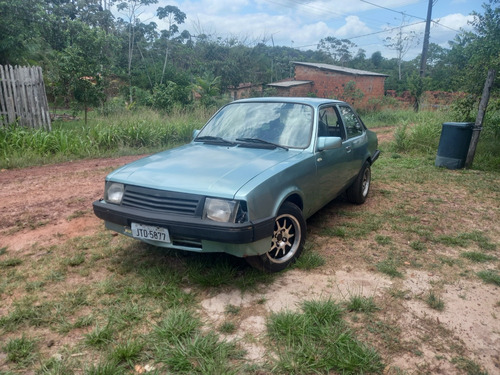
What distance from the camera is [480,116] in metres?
7.83

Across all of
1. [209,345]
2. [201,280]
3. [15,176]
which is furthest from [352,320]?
[15,176]

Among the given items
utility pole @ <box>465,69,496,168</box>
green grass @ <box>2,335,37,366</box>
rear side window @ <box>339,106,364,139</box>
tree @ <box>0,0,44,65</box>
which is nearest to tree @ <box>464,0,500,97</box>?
utility pole @ <box>465,69,496,168</box>

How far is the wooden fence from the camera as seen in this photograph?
9.14m

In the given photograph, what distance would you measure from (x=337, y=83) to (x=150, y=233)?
25322 mm

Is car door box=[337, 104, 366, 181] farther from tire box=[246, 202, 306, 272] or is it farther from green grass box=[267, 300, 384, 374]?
green grass box=[267, 300, 384, 374]

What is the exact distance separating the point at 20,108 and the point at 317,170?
28.8 feet

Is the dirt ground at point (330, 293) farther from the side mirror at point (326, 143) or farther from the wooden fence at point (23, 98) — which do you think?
the wooden fence at point (23, 98)

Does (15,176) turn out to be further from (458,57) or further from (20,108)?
(458,57)

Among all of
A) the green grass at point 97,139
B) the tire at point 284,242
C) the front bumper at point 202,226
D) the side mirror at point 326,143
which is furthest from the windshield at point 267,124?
the green grass at point 97,139

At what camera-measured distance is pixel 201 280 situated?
10.4 ft

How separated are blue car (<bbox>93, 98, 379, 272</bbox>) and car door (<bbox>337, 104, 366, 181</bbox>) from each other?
171mm

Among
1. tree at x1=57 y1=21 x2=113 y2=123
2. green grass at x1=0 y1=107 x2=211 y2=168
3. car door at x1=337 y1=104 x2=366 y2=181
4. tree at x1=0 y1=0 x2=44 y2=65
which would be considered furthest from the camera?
tree at x1=0 y1=0 x2=44 y2=65

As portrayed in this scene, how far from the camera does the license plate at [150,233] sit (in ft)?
9.68

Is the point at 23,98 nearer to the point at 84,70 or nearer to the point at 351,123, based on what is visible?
the point at 84,70
